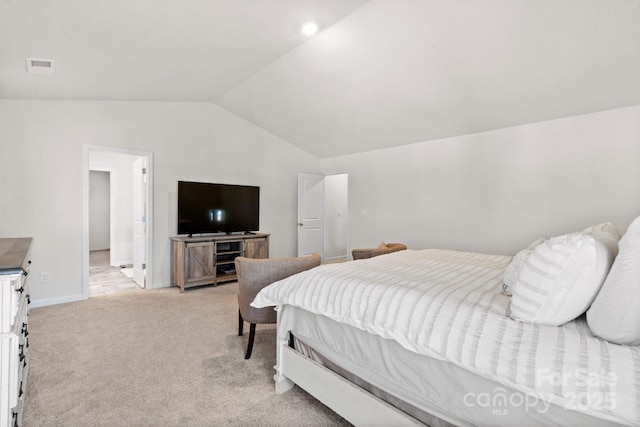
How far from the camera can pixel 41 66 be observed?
8.99ft

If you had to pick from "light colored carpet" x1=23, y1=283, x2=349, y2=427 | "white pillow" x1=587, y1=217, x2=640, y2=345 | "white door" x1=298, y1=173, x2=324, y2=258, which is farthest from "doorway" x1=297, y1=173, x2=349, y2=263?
"white pillow" x1=587, y1=217, x2=640, y2=345

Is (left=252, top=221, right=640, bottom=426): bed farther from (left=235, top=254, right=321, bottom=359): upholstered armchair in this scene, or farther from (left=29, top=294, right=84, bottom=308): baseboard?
(left=29, top=294, right=84, bottom=308): baseboard

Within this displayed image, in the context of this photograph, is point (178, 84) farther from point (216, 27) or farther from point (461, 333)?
point (461, 333)

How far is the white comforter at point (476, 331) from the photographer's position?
0.93 meters

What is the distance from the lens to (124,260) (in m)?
6.42

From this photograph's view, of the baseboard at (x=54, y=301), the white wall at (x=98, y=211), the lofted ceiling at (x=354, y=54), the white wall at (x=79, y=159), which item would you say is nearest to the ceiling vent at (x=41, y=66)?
the lofted ceiling at (x=354, y=54)

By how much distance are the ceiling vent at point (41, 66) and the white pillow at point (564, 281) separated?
3797 millimetres

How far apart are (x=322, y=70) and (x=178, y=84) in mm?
1825

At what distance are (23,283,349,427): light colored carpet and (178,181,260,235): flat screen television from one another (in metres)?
1.54

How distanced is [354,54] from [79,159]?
3.64m

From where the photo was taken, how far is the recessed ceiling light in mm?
2910

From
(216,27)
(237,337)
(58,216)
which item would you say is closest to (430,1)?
(216,27)

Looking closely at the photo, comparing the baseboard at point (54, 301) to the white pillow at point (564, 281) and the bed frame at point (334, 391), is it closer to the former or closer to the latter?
the bed frame at point (334, 391)

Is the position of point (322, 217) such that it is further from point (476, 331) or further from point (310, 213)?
point (476, 331)
